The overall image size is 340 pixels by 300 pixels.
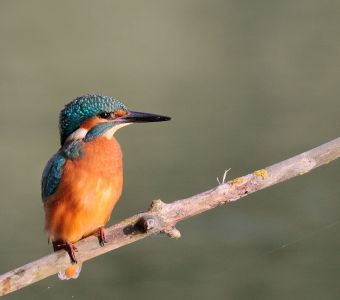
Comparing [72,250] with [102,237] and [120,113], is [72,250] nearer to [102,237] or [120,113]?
[102,237]

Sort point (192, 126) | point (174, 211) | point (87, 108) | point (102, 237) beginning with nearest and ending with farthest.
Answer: point (174, 211)
point (102, 237)
point (87, 108)
point (192, 126)

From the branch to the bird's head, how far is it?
1.34ft

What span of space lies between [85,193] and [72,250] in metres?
0.23

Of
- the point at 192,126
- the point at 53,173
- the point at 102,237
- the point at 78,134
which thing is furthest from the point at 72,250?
the point at 192,126

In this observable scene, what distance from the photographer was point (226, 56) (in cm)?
730

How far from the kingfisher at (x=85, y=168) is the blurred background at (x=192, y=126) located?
1622 mm

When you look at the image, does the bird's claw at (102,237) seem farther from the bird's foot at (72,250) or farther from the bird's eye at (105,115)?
the bird's eye at (105,115)

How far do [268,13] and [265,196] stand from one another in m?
2.31

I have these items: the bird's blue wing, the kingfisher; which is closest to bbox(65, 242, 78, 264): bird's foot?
the kingfisher

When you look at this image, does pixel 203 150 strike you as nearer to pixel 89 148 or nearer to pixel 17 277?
pixel 89 148

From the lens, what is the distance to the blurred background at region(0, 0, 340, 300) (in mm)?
5332

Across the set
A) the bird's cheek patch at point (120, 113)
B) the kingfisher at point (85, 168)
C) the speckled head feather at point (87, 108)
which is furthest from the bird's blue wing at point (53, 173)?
the bird's cheek patch at point (120, 113)

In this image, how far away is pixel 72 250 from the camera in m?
3.47

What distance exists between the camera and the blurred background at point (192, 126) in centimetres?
533
